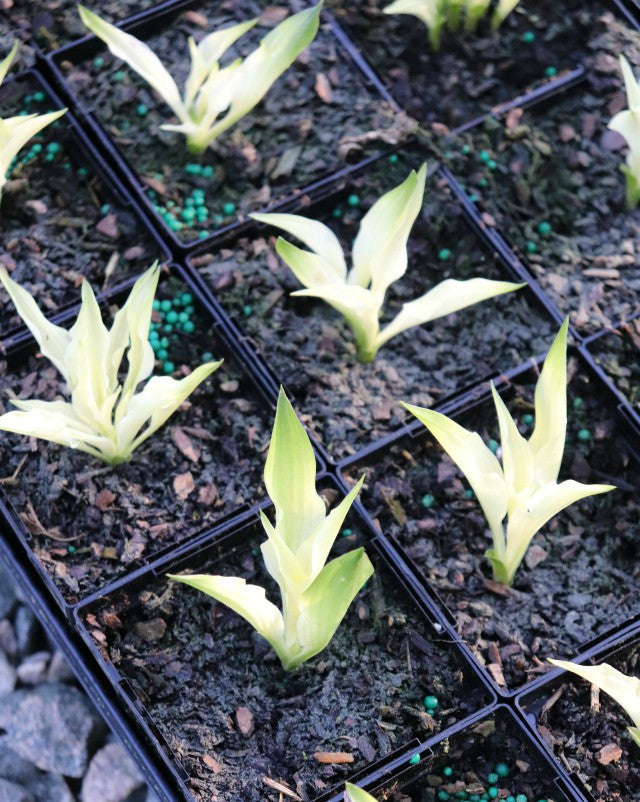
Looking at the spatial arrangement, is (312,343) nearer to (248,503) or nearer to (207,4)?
(248,503)

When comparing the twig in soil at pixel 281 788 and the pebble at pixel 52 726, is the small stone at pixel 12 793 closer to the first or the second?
the pebble at pixel 52 726

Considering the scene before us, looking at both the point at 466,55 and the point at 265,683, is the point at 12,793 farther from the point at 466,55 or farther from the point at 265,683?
the point at 466,55

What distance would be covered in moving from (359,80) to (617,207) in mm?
534

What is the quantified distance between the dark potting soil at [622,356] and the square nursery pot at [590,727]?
0.42 m

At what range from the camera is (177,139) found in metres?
2.01

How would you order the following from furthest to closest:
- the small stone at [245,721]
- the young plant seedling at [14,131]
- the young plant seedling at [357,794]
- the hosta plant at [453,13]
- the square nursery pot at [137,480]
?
the hosta plant at [453,13], the young plant seedling at [14,131], the square nursery pot at [137,480], the small stone at [245,721], the young plant seedling at [357,794]

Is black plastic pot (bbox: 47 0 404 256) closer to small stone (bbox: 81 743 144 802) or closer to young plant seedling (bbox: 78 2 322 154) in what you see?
young plant seedling (bbox: 78 2 322 154)

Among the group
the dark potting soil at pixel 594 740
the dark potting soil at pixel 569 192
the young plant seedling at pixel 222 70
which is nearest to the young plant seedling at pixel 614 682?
the dark potting soil at pixel 594 740

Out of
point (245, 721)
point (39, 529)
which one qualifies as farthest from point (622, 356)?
point (39, 529)

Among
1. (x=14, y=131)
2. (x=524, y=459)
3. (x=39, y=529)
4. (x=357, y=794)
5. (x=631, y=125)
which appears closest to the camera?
(x=357, y=794)

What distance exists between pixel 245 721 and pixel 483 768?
329 millimetres

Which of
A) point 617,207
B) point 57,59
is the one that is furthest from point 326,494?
point 57,59

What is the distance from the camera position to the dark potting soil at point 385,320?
1.76 metres

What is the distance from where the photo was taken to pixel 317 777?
1.46 metres
